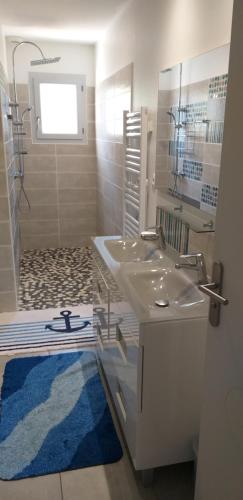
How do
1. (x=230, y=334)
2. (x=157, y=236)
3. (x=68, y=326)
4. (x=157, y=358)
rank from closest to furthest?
(x=230, y=334) → (x=157, y=358) → (x=157, y=236) → (x=68, y=326)

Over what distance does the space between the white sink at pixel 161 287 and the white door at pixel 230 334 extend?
0.43 m

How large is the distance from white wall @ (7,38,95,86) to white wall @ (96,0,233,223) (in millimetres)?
983

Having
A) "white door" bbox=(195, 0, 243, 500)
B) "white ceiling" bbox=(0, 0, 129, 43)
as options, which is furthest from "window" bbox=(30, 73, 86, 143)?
"white door" bbox=(195, 0, 243, 500)

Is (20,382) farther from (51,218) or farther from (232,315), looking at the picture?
(51,218)

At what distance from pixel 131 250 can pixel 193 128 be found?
0.81 meters

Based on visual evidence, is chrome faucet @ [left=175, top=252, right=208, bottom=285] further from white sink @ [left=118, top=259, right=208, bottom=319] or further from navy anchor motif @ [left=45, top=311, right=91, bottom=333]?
navy anchor motif @ [left=45, top=311, right=91, bottom=333]

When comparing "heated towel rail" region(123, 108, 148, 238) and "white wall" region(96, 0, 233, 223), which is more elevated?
"white wall" region(96, 0, 233, 223)

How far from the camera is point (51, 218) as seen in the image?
5121 mm

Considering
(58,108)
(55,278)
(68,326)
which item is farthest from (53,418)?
(58,108)

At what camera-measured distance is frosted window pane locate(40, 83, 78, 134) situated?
4734 mm

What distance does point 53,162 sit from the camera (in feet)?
16.1

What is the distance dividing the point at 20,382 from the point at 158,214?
1.37 meters

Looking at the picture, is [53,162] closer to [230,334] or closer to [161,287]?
[161,287]

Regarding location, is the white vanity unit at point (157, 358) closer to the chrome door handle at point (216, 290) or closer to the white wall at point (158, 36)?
the chrome door handle at point (216, 290)
